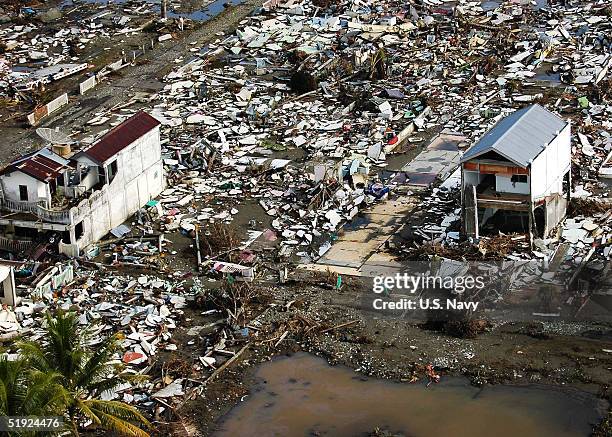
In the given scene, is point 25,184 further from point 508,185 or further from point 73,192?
point 508,185

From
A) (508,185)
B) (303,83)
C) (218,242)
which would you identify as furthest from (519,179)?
(303,83)

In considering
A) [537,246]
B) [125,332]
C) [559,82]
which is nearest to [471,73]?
[559,82]

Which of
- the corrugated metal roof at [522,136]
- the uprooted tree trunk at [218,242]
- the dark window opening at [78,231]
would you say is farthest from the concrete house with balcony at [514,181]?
the dark window opening at [78,231]

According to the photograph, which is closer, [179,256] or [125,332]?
[125,332]

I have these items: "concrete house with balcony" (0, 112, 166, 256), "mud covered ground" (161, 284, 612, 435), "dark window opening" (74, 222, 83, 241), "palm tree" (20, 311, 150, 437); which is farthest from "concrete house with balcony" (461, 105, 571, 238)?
"palm tree" (20, 311, 150, 437)

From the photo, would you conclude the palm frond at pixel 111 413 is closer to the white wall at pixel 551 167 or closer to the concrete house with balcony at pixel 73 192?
the concrete house with balcony at pixel 73 192

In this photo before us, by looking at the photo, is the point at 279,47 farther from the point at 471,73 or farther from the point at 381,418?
the point at 381,418
